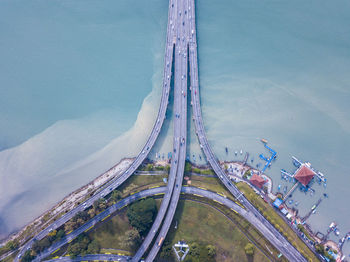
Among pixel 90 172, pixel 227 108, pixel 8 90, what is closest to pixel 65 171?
pixel 90 172

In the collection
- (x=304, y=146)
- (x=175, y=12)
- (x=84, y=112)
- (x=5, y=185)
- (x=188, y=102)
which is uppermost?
(x=175, y=12)

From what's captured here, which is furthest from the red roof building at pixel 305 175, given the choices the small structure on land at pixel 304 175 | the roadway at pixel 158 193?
the roadway at pixel 158 193

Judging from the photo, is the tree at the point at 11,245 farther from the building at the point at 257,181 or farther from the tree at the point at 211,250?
the building at the point at 257,181

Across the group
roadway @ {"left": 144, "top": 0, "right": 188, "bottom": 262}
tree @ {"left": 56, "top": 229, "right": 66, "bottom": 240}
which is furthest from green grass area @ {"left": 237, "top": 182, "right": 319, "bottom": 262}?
tree @ {"left": 56, "top": 229, "right": 66, "bottom": 240}

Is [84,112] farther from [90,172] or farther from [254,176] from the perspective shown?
[254,176]

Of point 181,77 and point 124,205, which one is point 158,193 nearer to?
point 124,205

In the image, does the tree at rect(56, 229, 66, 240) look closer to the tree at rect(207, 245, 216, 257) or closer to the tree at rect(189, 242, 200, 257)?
the tree at rect(189, 242, 200, 257)
